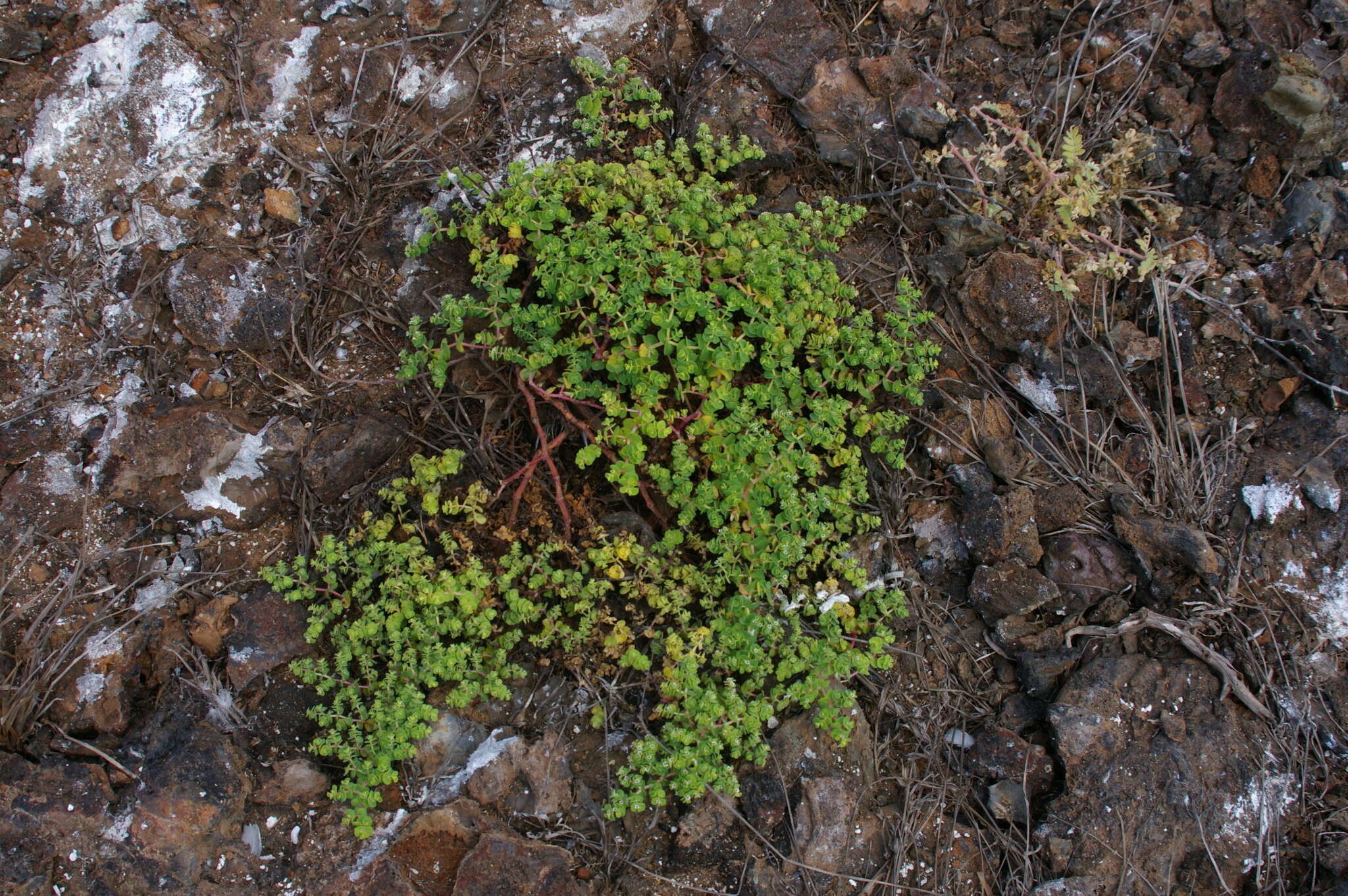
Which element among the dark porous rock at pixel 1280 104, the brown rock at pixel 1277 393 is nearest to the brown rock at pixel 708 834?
the brown rock at pixel 1277 393

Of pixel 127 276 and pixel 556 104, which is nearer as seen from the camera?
pixel 127 276

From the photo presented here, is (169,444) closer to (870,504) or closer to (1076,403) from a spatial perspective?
(870,504)

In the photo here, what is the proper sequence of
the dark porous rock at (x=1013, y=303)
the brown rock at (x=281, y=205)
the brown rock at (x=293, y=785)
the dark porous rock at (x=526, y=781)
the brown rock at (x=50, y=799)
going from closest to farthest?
the brown rock at (x=50, y=799) → the brown rock at (x=293, y=785) → the dark porous rock at (x=526, y=781) → the brown rock at (x=281, y=205) → the dark porous rock at (x=1013, y=303)

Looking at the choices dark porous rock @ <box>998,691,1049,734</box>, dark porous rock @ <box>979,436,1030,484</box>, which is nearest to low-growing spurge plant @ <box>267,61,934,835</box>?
dark porous rock @ <box>979,436,1030,484</box>

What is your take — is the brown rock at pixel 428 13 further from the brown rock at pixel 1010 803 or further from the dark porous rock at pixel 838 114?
the brown rock at pixel 1010 803

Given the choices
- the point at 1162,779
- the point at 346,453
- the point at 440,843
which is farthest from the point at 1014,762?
the point at 346,453

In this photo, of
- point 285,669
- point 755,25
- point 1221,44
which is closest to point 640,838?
point 285,669

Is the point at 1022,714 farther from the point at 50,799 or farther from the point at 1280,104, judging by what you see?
the point at 50,799
